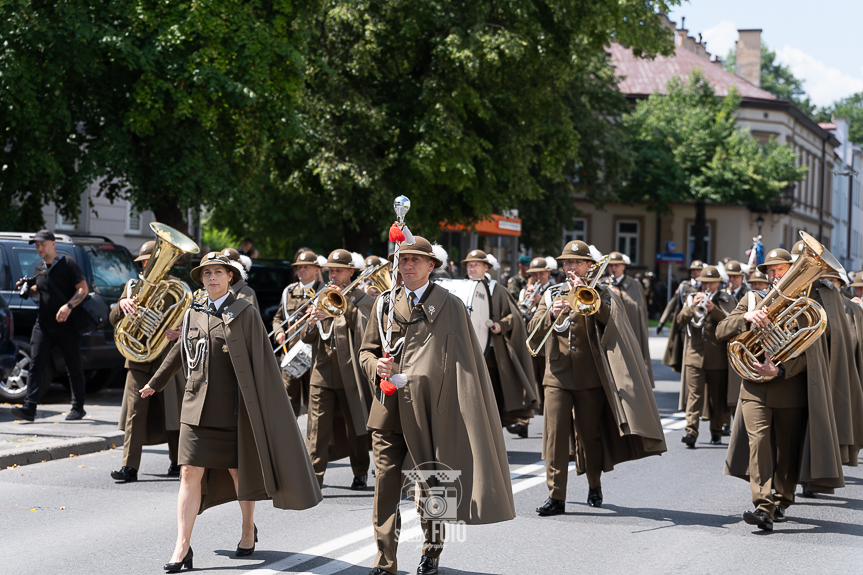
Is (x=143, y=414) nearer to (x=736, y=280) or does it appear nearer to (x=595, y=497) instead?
(x=595, y=497)

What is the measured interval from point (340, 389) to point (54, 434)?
3.63m

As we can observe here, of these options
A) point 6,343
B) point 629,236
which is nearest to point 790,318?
point 6,343

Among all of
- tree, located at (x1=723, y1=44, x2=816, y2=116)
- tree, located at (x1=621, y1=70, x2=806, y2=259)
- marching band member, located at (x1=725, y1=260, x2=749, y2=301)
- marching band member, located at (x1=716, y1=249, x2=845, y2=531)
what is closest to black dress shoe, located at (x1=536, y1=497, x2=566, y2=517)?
marching band member, located at (x1=716, y1=249, x2=845, y2=531)

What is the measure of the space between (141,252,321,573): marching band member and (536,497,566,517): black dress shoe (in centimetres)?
222

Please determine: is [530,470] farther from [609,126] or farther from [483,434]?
[609,126]

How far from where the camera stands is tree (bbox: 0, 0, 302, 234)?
16.1 m

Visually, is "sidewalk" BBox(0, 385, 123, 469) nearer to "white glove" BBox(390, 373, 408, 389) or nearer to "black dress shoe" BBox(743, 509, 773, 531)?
"white glove" BBox(390, 373, 408, 389)

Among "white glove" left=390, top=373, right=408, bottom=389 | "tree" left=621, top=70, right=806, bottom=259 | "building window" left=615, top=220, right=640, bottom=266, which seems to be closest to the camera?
"white glove" left=390, top=373, right=408, bottom=389

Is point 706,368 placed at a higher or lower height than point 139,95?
lower

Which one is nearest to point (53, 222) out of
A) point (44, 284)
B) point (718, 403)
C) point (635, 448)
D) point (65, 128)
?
point (65, 128)

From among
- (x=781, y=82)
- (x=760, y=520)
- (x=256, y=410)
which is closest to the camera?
(x=256, y=410)

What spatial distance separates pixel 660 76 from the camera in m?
58.3

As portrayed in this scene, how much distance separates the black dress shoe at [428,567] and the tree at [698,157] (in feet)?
145

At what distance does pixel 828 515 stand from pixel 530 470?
2.75 meters
